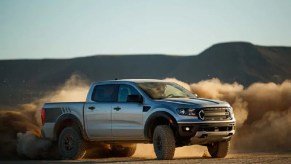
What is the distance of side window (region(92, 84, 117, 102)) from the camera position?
19219 millimetres

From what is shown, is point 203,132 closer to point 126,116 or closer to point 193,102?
point 193,102

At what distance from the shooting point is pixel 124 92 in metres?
19.0

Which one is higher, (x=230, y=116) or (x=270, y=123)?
(x=230, y=116)

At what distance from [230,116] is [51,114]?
488cm

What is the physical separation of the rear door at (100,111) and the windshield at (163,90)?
849mm

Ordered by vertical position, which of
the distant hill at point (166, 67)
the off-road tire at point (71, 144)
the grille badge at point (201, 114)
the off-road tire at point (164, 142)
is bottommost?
the distant hill at point (166, 67)

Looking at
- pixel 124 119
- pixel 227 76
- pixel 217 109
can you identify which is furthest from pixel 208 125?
pixel 227 76

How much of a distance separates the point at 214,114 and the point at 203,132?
53cm

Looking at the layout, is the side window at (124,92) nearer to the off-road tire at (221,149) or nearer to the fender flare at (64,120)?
the fender flare at (64,120)

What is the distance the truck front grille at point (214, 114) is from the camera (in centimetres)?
1769

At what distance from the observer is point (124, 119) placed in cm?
1870

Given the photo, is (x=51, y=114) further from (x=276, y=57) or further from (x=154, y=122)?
(x=276, y=57)

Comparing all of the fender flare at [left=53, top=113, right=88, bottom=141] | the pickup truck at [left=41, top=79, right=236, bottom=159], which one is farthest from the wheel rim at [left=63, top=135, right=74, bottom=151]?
the fender flare at [left=53, top=113, right=88, bottom=141]

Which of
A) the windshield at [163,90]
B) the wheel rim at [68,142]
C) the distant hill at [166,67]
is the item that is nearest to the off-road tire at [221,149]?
the windshield at [163,90]
